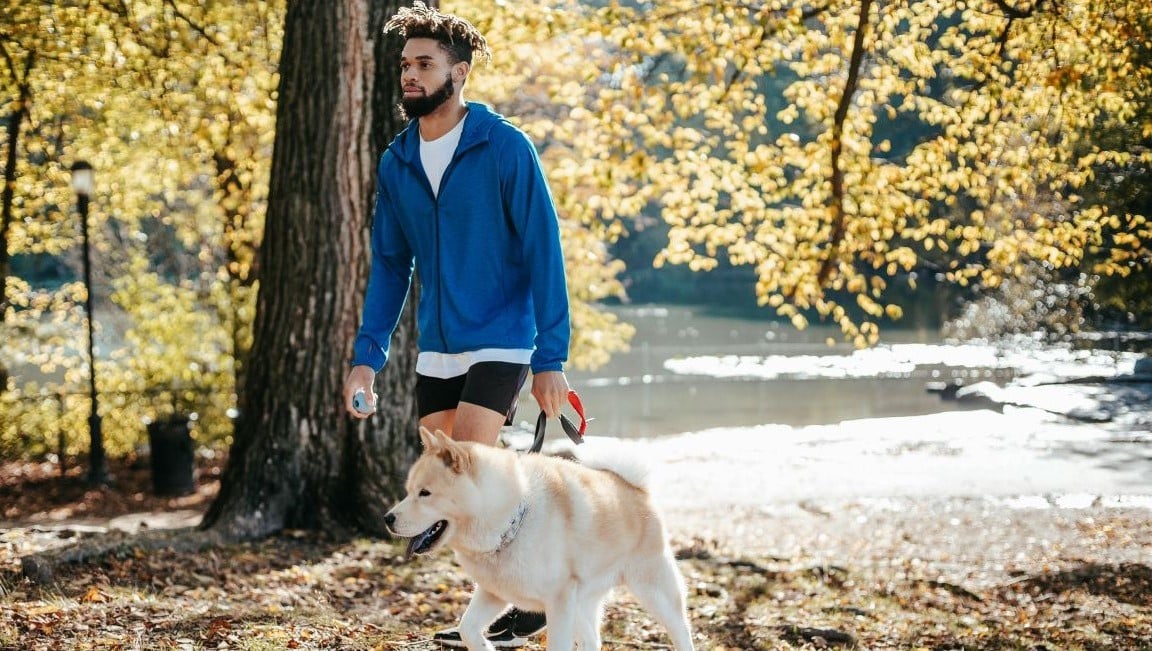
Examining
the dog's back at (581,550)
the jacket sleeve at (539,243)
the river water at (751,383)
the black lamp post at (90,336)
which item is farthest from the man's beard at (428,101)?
the river water at (751,383)

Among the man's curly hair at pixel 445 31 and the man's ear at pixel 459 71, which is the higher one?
the man's curly hair at pixel 445 31

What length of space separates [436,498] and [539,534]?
380mm

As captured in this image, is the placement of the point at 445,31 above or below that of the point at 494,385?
above

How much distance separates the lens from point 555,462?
402cm

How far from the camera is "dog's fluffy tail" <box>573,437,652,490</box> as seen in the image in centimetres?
430

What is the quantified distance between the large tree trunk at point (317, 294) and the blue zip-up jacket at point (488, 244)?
353 centimetres

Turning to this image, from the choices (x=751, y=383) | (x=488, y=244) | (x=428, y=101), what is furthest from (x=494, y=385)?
(x=751, y=383)

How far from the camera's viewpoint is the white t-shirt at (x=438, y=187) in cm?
415

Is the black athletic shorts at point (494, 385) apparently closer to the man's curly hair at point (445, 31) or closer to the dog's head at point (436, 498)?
the dog's head at point (436, 498)

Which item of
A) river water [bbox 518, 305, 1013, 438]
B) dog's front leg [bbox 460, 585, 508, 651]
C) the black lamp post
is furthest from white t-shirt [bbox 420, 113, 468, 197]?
river water [bbox 518, 305, 1013, 438]

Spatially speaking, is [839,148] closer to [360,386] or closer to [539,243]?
[539,243]

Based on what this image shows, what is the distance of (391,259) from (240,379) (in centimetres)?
1337

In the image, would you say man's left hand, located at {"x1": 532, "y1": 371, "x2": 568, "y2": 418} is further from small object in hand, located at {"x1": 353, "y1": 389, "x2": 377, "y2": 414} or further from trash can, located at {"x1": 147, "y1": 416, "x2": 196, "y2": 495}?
trash can, located at {"x1": 147, "y1": 416, "x2": 196, "y2": 495}

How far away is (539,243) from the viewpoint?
4.09m
